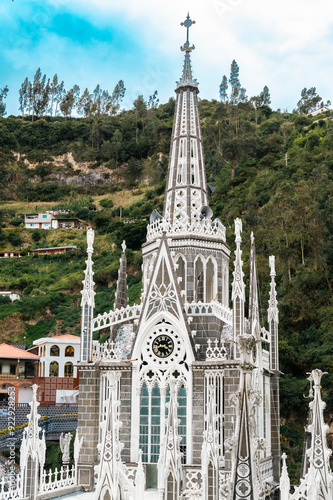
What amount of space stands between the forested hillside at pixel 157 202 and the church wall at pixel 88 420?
41.4 feet

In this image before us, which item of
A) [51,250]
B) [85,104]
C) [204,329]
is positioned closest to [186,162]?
[204,329]

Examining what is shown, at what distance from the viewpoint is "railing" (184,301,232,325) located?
20328 millimetres

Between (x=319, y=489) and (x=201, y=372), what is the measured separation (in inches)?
350

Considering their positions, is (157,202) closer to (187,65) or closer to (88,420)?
(187,65)

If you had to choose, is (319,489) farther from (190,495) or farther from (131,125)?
(131,125)

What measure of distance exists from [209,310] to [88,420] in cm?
498

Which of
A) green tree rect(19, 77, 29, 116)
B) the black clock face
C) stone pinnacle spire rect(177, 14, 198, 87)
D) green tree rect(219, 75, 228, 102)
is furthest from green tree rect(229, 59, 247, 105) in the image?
the black clock face

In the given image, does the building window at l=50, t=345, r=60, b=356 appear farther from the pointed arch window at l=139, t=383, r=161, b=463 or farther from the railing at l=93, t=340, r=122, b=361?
A: the pointed arch window at l=139, t=383, r=161, b=463

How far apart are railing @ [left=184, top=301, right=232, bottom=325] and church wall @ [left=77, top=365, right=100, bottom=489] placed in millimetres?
3464

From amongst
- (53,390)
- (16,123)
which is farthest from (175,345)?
(16,123)

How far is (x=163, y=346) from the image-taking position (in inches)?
777

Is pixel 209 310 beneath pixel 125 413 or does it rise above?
above

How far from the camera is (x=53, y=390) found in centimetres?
4212

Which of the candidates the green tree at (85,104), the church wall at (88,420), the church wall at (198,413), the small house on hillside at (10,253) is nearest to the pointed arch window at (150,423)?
the church wall at (198,413)
